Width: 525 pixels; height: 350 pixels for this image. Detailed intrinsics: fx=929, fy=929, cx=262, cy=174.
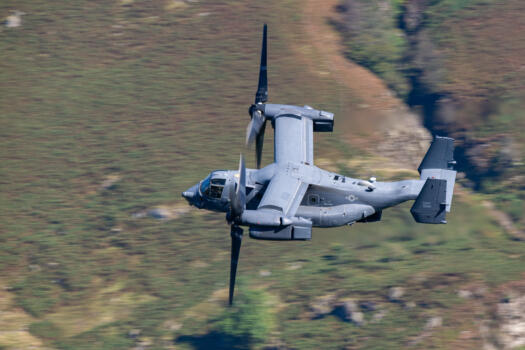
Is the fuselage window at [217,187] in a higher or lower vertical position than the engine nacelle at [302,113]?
lower

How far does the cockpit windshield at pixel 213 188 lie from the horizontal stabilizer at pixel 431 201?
10034 millimetres

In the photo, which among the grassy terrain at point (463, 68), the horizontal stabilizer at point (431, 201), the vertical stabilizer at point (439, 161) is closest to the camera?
the horizontal stabilizer at point (431, 201)

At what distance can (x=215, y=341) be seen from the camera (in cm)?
6188

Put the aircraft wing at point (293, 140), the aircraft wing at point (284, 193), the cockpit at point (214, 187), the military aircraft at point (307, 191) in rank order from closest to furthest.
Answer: the aircraft wing at point (284, 193) < the military aircraft at point (307, 191) < the cockpit at point (214, 187) < the aircraft wing at point (293, 140)

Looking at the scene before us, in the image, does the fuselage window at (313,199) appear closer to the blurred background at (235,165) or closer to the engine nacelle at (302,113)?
the engine nacelle at (302,113)

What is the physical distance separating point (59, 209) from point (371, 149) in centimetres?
2394

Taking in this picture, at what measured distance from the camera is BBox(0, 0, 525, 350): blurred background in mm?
61094

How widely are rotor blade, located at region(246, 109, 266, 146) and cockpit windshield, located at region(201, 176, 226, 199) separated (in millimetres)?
2656

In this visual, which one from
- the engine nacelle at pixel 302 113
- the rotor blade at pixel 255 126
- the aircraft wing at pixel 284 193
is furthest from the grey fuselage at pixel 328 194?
the engine nacelle at pixel 302 113

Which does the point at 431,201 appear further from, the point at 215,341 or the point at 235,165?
the point at 235,165

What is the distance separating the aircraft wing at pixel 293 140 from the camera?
1970 inches

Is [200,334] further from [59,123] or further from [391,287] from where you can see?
[59,123]

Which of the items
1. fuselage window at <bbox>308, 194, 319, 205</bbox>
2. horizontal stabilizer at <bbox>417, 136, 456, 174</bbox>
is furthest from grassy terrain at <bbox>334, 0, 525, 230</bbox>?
fuselage window at <bbox>308, 194, 319, 205</bbox>

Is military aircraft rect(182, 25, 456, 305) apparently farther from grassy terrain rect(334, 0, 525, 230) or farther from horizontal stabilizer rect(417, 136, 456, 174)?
grassy terrain rect(334, 0, 525, 230)
